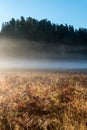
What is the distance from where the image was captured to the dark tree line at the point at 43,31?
91.6 m

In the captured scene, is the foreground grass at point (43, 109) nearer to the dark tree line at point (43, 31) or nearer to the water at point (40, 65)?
the water at point (40, 65)

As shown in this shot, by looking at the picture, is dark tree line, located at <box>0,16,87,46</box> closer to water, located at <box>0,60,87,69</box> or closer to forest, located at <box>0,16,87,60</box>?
forest, located at <box>0,16,87,60</box>

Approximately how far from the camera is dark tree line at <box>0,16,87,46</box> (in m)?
91.6

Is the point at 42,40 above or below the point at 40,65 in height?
above

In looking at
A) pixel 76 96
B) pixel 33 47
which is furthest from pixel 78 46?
pixel 76 96

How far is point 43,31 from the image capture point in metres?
94.4

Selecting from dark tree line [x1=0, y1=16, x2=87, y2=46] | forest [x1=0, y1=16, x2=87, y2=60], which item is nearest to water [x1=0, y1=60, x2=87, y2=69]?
forest [x1=0, y1=16, x2=87, y2=60]

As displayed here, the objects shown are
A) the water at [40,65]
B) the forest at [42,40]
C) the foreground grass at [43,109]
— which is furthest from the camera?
the forest at [42,40]

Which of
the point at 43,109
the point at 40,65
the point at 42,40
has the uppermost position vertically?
the point at 42,40

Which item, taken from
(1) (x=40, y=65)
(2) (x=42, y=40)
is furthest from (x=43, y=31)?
(1) (x=40, y=65)

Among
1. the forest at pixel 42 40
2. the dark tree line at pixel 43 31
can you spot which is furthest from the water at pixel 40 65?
the dark tree line at pixel 43 31

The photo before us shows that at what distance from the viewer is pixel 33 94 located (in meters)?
11.3

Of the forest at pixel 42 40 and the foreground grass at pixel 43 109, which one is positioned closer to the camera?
the foreground grass at pixel 43 109

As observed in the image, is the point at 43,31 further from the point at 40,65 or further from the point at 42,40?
the point at 40,65
